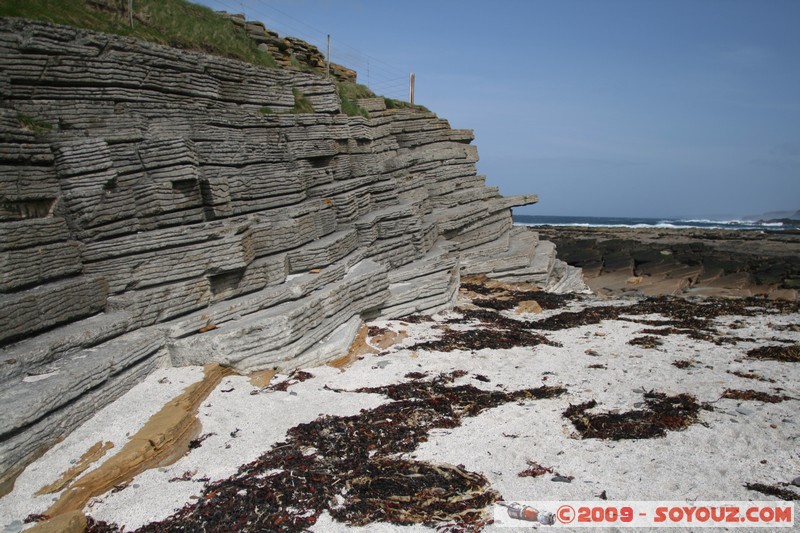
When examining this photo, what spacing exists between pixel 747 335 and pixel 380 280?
748cm

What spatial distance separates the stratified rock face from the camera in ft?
21.4

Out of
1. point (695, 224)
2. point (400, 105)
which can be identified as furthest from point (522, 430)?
point (695, 224)

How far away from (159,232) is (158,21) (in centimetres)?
685

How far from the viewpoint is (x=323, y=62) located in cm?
1859

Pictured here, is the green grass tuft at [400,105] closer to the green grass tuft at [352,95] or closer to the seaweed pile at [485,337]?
the green grass tuft at [352,95]

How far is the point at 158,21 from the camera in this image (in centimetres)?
1255

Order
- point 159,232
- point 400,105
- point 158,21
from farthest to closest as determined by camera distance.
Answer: point 400,105
point 158,21
point 159,232

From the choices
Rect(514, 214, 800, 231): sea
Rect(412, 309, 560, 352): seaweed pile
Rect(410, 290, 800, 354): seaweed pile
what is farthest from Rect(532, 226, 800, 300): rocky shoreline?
Rect(514, 214, 800, 231): sea

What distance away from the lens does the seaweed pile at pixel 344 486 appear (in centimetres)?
468

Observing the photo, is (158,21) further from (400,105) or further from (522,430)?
(522,430)

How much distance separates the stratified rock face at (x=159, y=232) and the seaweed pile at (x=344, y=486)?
6.37 ft

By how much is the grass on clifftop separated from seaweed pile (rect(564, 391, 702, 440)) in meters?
10.5

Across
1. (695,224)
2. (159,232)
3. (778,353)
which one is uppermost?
(159,232)

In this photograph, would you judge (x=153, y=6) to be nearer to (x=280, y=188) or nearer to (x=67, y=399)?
(x=280, y=188)
